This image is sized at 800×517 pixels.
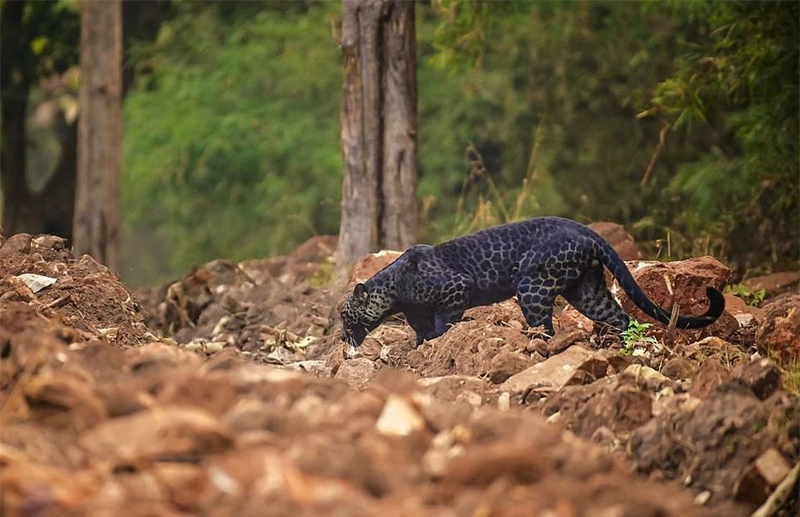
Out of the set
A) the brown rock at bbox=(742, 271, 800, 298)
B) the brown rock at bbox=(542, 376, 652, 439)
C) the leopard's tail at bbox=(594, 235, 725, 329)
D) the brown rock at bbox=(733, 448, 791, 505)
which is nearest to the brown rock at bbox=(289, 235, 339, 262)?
the brown rock at bbox=(742, 271, 800, 298)

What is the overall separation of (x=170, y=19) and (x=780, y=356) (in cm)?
1497

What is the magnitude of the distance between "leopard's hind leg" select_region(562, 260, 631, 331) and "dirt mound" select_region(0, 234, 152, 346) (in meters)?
2.68

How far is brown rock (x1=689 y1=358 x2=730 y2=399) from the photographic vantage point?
615 centimetres

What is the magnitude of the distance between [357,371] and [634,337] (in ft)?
5.22

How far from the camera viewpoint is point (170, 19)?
821 inches

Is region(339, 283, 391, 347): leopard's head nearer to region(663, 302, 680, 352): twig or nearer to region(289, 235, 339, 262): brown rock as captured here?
region(663, 302, 680, 352): twig

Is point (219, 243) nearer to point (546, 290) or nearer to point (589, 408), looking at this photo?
point (546, 290)

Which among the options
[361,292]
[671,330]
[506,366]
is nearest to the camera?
[506,366]

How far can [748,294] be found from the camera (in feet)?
33.8

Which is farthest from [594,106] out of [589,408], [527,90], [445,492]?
[445,492]

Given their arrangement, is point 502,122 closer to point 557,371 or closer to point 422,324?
point 422,324

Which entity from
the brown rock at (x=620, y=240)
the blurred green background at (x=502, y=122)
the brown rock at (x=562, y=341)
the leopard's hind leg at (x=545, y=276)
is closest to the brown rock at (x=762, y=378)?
the brown rock at (x=562, y=341)

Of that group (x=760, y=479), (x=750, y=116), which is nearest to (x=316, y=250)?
(x=750, y=116)

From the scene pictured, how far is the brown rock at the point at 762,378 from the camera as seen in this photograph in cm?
589
